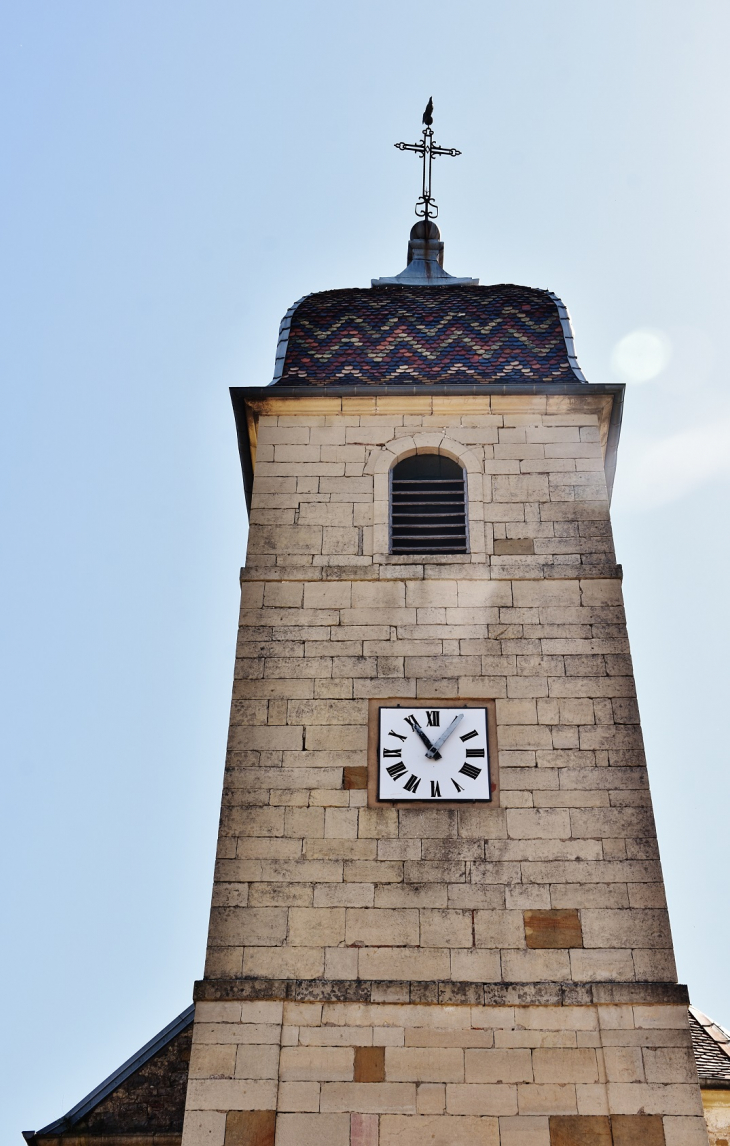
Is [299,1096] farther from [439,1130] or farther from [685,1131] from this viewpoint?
[685,1131]

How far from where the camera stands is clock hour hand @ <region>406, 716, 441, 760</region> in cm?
884

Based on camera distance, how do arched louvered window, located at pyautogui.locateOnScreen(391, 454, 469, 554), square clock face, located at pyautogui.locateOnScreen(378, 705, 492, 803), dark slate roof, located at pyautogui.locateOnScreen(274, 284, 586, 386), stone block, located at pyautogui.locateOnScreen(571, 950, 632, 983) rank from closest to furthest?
stone block, located at pyautogui.locateOnScreen(571, 950, 632, 983)
square clock face, located at pyautogui.locateOnScreen(378, 705, 492, 803)
arched louvered window, located at pyautogui.locateOnScreen(391, 454, 469, 554)
dark slate roof, located at pyautogui.locateOnScreen(274, 284, 586, 386)

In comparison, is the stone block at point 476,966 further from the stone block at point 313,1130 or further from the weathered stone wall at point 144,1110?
the weathered stone wall at point 144,1110

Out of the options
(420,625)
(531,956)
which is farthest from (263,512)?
(531,956)

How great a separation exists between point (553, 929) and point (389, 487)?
4.06m

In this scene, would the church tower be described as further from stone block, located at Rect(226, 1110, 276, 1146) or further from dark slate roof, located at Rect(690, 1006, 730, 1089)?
dark slate roof, located at Rect(690, 1006, 730, 1089)

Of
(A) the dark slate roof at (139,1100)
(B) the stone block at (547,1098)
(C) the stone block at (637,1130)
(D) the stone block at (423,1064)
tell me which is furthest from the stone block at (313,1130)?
(A) the dark slate roof at (139,1100)

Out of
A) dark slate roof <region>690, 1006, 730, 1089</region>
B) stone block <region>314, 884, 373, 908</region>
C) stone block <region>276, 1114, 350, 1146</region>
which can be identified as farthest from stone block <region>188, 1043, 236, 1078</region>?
dark slate roof <region>690, 1006, 730, 1089</region>

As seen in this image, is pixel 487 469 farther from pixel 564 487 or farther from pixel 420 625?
pixel 420 625

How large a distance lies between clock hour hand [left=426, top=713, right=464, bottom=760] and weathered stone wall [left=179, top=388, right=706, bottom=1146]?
10.8 inches

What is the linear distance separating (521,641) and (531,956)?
7.94 ft

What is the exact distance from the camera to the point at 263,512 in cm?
1046

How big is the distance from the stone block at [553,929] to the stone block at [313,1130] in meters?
1.58

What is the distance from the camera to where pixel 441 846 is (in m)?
8.45
